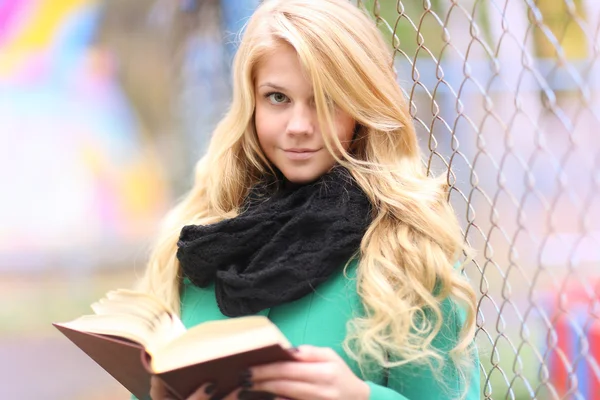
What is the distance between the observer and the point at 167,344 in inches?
37.3

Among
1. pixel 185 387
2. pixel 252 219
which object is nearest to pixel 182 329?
pixel 185 387

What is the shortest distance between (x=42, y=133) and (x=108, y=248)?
0.95 metres

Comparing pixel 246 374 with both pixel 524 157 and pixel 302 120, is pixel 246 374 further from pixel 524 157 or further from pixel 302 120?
pixel 524 157

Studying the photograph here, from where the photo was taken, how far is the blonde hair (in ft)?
A: 3.52

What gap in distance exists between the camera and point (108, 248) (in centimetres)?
521

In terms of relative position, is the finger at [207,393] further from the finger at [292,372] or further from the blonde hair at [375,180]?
the blonde hair at [375,180]

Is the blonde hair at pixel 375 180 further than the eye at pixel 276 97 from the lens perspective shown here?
No

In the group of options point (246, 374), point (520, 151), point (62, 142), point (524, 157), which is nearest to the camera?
point (246, 374)

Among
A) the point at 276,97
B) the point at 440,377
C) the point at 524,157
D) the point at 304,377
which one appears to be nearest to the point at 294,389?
the point at 304,377

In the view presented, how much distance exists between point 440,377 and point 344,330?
6.4 inches

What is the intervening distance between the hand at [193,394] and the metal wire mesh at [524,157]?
0.47m

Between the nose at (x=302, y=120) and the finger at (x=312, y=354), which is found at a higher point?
the nose at (x=302, y=120)

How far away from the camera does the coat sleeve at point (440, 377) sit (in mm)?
1074

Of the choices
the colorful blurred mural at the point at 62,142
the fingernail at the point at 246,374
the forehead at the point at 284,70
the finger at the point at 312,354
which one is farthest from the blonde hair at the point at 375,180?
the colorful blurred mural at the point at 62,142
